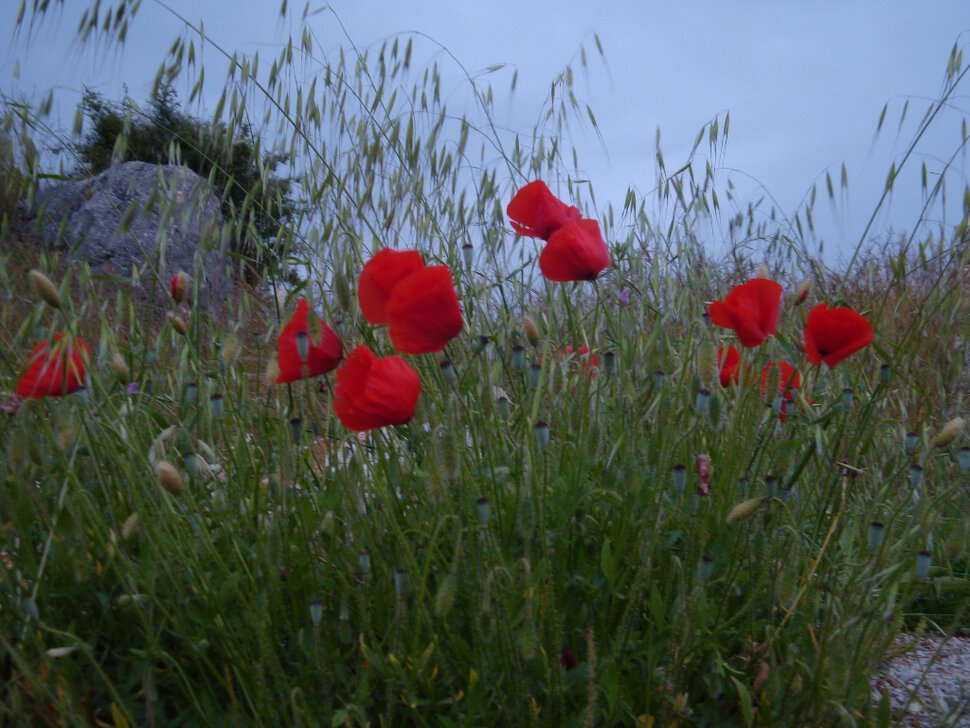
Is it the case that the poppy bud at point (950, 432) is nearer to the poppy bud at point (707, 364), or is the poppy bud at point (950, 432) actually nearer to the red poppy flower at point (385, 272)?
the poppy bud at point (707, 364)

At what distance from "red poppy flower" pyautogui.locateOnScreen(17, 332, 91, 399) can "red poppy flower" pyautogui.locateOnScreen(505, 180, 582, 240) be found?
0.70 metres

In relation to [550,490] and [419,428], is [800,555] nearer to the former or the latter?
[550,490]

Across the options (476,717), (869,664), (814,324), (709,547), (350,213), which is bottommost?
(476,717)

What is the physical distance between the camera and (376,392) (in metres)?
0.98

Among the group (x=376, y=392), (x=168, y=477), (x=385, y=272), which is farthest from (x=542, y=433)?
(x=168, y=477)

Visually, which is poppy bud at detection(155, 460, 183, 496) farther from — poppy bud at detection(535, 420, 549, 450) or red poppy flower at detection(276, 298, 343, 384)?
poppy bud at detection(535, 420, 549, 450)

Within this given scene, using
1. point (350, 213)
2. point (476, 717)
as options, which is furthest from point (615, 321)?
point (476, 717)

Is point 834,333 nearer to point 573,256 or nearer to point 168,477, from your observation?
point 573,256

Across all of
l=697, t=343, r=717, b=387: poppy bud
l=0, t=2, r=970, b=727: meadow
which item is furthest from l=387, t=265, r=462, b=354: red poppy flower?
l=697, t=343, r=717, b=387: poppy bud

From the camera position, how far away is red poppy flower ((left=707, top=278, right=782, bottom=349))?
3.86 feet

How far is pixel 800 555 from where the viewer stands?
126 cm

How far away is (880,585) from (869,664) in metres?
0.27

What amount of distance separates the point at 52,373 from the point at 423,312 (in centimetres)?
49

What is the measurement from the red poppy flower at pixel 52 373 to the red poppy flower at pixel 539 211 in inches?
27.7
